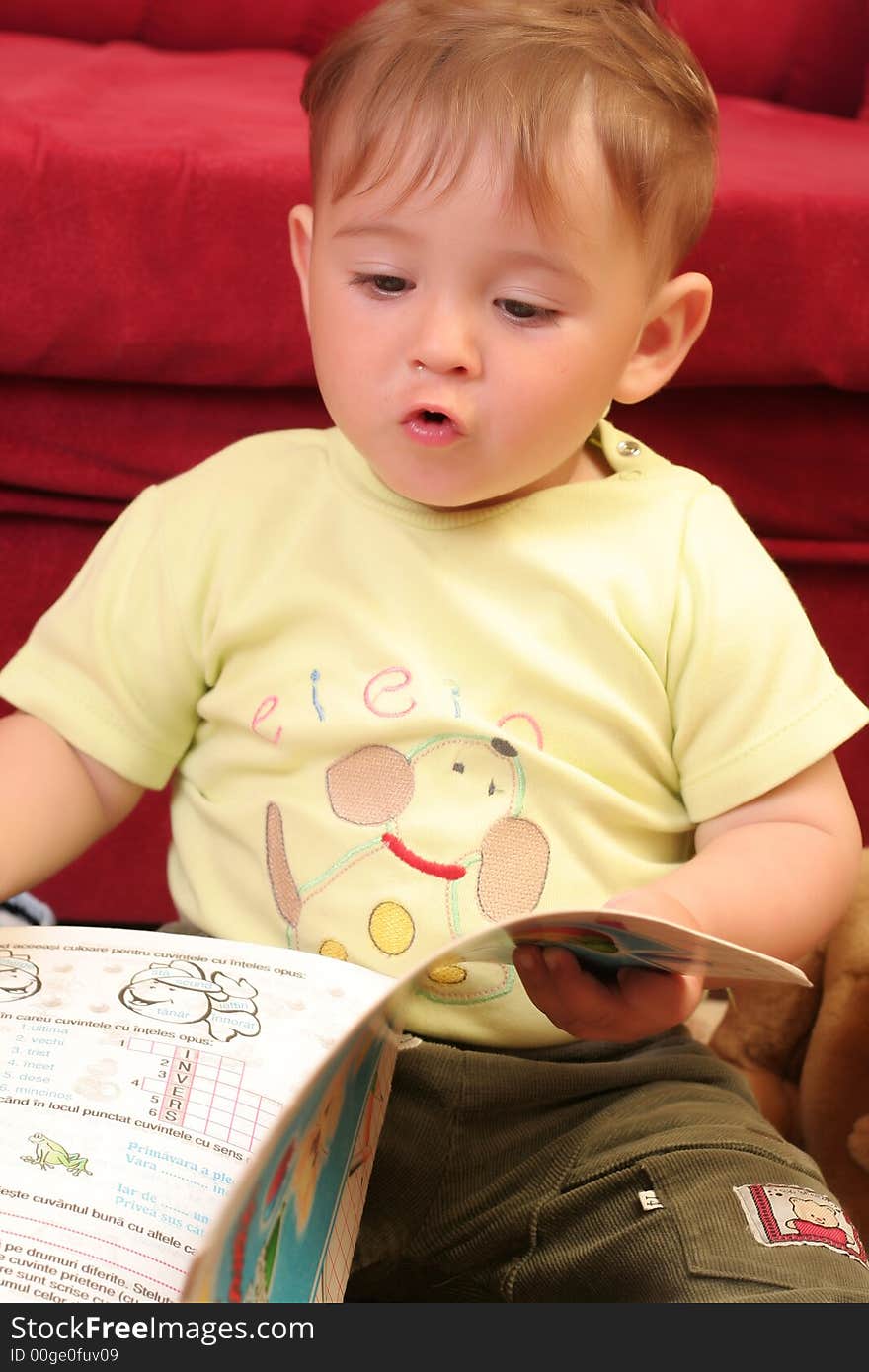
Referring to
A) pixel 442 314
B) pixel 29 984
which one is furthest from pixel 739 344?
pixel 29 984

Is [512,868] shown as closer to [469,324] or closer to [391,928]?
[391,928]

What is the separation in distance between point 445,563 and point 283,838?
6.1 inches

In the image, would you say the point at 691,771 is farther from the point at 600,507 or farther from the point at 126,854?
the point at 126,854

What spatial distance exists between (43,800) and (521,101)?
1.29 ft

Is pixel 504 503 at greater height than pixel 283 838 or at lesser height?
greater

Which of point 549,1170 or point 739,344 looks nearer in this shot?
point 549,1170

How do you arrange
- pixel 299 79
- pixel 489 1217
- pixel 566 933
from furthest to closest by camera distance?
1. pixel 299 79
2. pixel 489 1217
3. pixel 566 933

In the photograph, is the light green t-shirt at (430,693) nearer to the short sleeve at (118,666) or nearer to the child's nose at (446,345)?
the short sleeve at (118,666)

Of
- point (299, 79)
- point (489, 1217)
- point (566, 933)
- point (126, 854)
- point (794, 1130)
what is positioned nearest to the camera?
point (566, 933)

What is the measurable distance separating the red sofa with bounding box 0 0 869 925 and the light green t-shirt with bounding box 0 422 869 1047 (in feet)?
0.63

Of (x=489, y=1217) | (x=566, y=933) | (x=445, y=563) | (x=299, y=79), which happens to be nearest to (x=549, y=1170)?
(x=489, y=1217)

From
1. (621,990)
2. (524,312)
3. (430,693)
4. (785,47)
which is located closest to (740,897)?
(621,990)

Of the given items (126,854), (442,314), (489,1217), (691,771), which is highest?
(442,314)

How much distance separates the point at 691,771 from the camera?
709 millimetres
